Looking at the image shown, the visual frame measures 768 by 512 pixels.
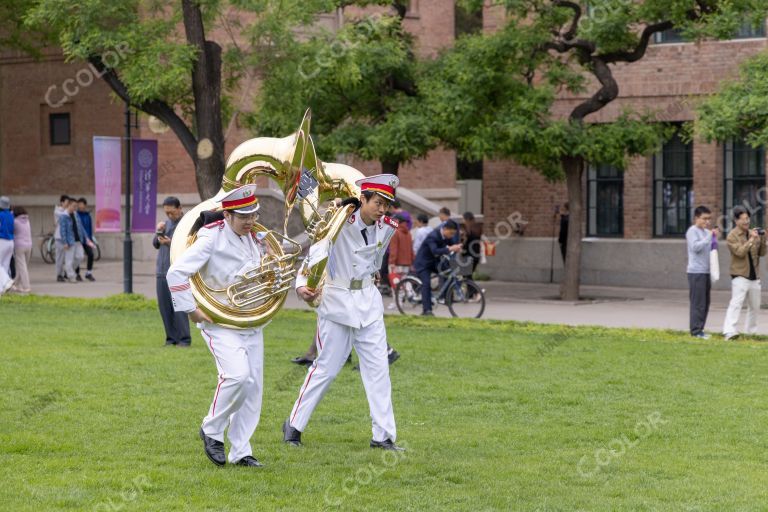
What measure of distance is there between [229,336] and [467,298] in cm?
1172

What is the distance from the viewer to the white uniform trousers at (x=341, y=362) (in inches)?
363

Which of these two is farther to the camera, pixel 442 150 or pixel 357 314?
pixel 442 150

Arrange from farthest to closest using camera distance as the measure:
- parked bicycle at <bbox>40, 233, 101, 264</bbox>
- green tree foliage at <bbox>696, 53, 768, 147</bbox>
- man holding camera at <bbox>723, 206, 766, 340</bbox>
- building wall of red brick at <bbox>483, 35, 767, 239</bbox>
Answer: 1. parked bicycle at <bbox>40, 233, 101, 264</bbox>
2. building wall of red brick at <bbox>483, 35, 767, 239</bbox>
3. green tree foliage at <bbox>696, 53, 768, 147</bbox>
4. man holding camera at <bbox>723, 206, 766, 340</bbox>

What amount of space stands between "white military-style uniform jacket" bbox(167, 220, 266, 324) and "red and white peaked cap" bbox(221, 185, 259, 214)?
Result: 0.18 metres

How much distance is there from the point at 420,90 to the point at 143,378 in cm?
1167

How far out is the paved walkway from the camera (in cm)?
1969

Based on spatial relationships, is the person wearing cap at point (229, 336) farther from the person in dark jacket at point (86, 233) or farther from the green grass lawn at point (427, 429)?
the person in dark jacket at point (86, 233)

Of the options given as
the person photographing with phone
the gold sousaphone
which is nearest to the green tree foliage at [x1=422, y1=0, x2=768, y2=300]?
the person photographing with phone

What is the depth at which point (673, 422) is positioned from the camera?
10.3m

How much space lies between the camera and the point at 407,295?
2097cm

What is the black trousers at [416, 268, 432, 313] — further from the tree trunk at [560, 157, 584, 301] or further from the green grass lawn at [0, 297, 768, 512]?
the tree trunk at [560, 157, 584, 301]

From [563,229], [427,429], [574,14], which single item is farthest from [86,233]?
[427,429]

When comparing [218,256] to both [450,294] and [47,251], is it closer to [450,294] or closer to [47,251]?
[450,294]

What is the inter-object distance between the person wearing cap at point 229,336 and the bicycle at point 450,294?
11.3 metres
